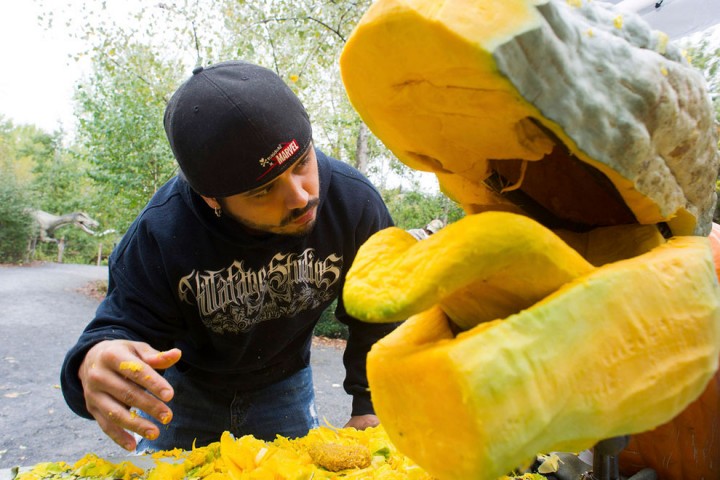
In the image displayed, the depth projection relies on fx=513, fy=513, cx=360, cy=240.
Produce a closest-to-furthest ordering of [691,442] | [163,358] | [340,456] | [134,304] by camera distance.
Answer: [691,442] → [163,358] → [340,456] → [134,304]

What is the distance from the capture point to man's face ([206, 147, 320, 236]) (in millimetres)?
1562

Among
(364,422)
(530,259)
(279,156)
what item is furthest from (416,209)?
(530,259)

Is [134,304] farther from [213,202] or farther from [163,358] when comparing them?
[163,358]

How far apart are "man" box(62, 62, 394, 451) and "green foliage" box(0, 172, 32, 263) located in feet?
53.8

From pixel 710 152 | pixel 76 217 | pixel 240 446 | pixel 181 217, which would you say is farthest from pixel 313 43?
pixel 76 217

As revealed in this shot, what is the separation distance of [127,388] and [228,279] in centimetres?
68

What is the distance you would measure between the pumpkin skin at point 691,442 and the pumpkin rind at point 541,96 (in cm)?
25

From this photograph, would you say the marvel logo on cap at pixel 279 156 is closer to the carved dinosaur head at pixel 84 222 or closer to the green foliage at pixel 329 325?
the green foliage at pixel 329 325

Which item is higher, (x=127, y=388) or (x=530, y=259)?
(x=530, y=259)

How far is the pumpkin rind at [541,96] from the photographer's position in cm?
46

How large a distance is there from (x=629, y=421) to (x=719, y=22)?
10.2ft

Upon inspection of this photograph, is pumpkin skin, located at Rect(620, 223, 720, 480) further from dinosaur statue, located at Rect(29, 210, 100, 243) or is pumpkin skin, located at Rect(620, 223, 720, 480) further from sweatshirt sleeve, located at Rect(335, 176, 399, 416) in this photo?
dinosaur statue, located at Rect(29, 210, 100, 243)

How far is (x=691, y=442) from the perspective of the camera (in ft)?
2.49

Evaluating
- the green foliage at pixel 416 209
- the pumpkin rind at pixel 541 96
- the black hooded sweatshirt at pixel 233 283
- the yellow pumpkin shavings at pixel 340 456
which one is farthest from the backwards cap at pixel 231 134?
the green foliage at pixel 416 209
